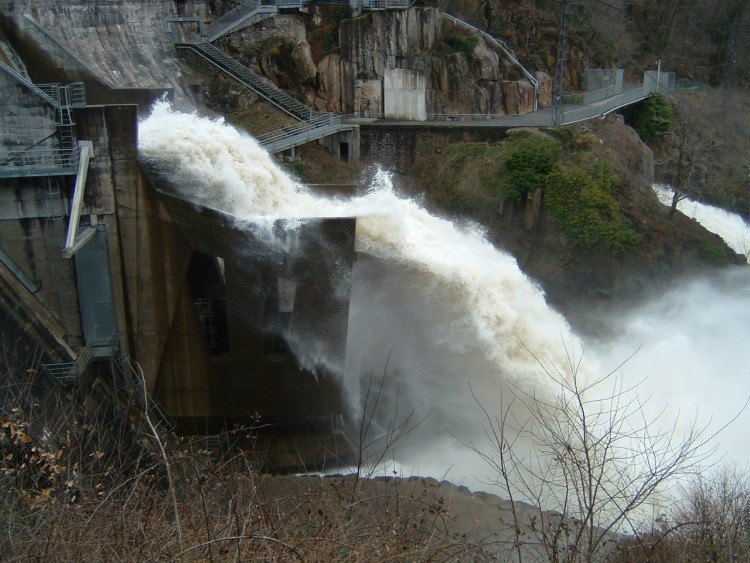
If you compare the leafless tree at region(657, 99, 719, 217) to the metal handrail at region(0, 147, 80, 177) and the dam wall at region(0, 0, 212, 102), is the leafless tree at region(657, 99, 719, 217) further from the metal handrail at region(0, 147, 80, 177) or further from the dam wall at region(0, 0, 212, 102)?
the metal handrail at region(0, 147, 80, 177)

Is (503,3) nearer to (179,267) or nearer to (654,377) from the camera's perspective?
(654,377)

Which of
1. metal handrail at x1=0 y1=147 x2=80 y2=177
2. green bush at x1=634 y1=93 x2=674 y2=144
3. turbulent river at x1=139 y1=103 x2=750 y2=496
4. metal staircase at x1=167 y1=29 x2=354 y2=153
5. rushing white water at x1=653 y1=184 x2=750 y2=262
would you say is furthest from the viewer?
green bush at x1=634 y1=93 x2=674 y2=144

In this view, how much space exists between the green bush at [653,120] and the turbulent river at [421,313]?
19754 mm

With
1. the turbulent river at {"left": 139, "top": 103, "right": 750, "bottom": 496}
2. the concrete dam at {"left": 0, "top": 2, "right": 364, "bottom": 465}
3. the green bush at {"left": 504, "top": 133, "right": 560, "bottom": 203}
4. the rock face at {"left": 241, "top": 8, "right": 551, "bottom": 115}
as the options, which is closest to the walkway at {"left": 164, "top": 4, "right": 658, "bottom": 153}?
the rock face at {"left": 241, "top": 8, "right": 551, "bottom": 115}

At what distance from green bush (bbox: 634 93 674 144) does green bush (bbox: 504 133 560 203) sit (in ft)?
39.5

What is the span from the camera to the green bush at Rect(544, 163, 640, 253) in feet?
86.4

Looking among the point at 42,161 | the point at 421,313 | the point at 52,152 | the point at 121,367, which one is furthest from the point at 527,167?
the point at 42,161

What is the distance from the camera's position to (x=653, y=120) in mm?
37094

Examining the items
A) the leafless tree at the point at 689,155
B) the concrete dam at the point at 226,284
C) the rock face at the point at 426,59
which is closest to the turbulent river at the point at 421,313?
the concrete dam at the point at 226,284

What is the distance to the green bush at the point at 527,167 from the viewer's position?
2677cm

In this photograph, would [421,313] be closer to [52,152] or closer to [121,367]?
[121,367]

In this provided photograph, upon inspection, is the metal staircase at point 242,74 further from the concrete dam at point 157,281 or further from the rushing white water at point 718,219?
the rushing white water at point 718,219

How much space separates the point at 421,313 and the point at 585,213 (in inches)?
382

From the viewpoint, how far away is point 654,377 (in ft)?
69.1
